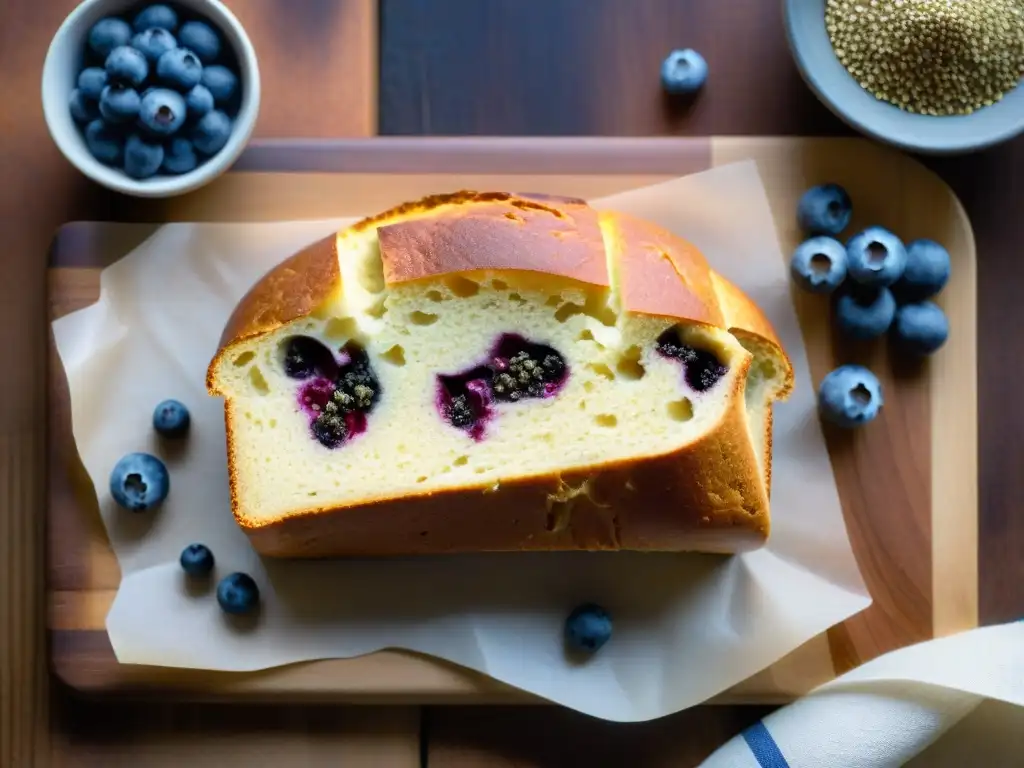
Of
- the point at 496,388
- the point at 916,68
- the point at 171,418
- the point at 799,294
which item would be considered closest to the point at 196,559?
the point at 171,418

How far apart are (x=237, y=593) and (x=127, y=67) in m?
1.03

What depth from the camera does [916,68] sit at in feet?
7.20

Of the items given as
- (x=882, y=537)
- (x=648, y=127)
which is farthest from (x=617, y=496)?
(x=648, y=127)

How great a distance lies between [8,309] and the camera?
2.31m

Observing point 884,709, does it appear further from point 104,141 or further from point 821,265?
point 104,141

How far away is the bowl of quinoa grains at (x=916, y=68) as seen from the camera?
2.18 meters

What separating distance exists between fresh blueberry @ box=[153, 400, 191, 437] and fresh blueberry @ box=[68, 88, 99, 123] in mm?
583

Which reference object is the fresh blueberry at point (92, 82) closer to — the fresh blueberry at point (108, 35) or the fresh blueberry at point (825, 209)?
the fresh blueberry at point (108, 35)

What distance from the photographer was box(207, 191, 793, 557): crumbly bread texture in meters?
1.93

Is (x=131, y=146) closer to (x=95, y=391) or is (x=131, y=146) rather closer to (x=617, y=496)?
(x=95, y=391)

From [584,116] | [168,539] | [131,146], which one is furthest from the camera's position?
[584,116]

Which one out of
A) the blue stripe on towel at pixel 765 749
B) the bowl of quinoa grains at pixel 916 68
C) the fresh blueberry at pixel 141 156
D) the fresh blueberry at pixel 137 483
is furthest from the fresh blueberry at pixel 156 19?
the blue stripe on towel at pixel 765 749

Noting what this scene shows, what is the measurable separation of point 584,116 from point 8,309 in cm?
131

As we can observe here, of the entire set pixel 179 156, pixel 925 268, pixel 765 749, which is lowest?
pixel 765 749
